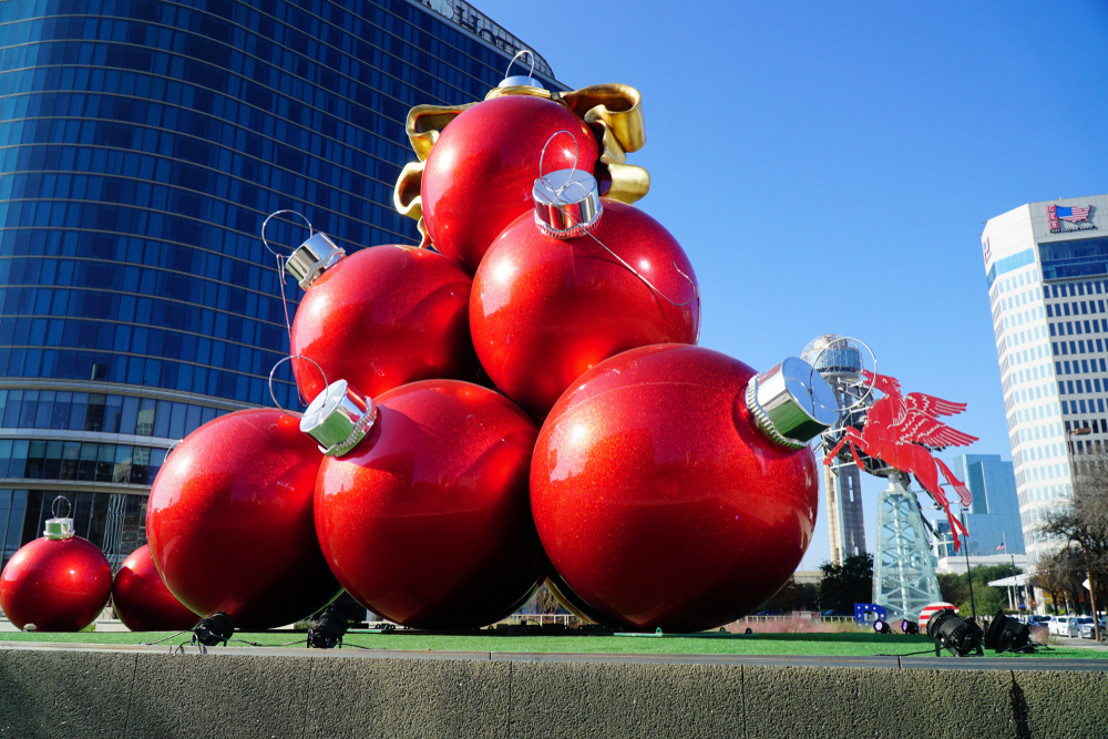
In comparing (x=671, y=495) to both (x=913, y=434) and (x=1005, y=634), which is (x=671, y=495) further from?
(x=913, y=434)

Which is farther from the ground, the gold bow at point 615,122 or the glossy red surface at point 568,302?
the gold bow at point 615,122

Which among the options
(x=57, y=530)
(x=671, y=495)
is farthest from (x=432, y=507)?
(x=57, y=530)

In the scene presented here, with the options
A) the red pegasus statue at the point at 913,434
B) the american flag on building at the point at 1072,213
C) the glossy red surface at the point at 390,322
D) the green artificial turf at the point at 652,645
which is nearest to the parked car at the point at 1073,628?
the red pegasus statue at the point at 913,434

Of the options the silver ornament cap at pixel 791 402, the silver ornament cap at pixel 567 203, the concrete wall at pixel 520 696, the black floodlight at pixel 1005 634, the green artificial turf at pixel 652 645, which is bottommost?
the concrete wall at pixel 520 696

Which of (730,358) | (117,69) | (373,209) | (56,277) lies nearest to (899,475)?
(730,358)

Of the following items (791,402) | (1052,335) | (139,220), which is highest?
(1052,335)

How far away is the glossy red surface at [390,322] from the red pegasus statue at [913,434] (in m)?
26.6

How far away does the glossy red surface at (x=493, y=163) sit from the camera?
7664 millimetres

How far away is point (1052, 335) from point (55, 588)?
4361 inches

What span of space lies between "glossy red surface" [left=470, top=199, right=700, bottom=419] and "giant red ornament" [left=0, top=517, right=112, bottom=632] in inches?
321

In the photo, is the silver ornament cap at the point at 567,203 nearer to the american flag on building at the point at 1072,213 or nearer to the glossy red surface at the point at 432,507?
the glossy red surface at the point at 432,507

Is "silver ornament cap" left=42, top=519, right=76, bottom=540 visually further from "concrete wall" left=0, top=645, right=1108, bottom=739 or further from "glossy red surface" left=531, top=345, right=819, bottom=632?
"glossy red surface" left=531, top=345, right=819, bottom=632

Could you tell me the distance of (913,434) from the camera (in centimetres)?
3238

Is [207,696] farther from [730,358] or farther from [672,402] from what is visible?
[730,358]
